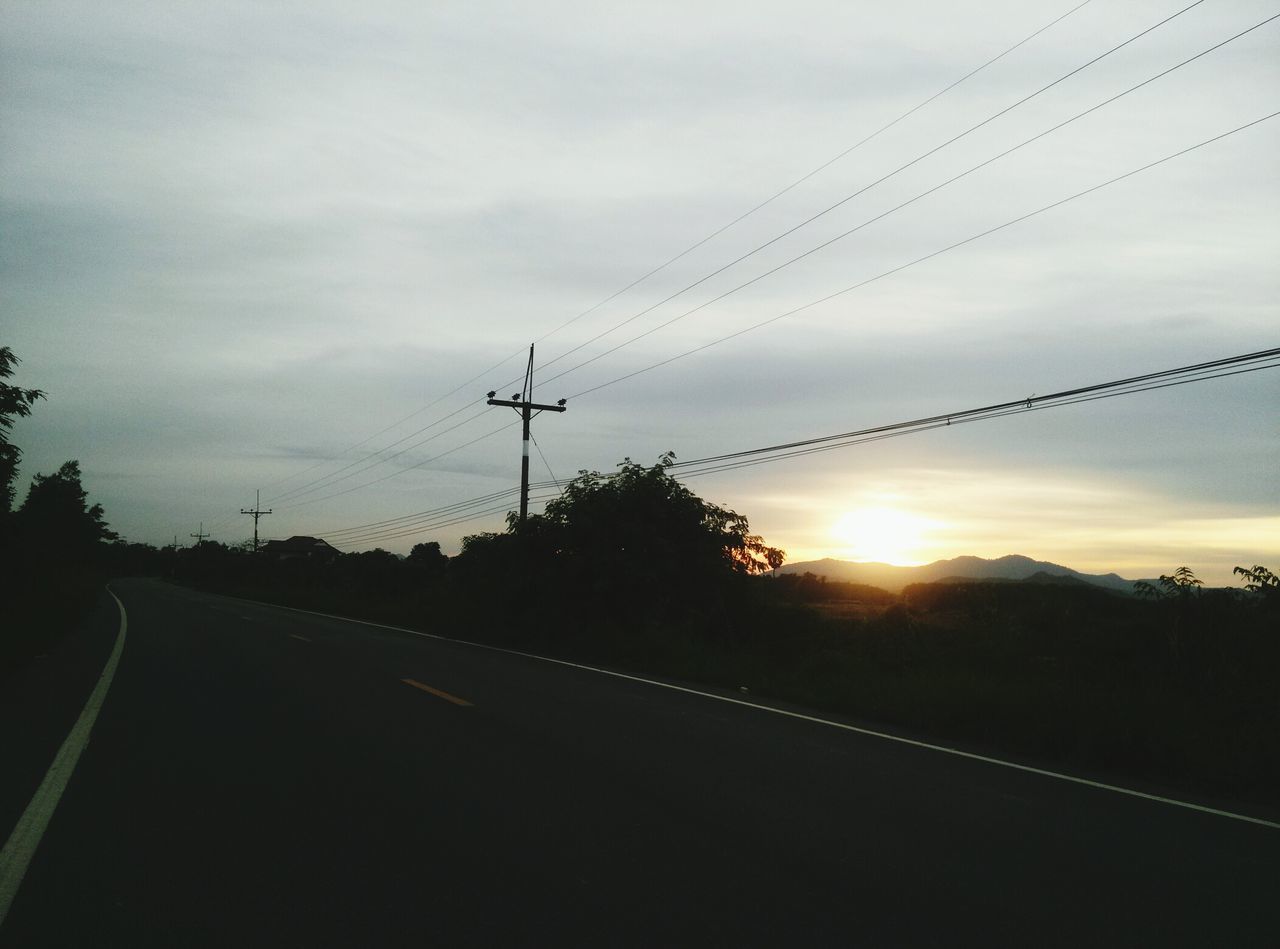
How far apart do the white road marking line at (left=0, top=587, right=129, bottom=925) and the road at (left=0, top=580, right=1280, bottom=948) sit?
0.09 metres

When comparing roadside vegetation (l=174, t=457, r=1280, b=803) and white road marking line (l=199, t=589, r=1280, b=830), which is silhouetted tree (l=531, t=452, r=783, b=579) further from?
white road marking line (l=199, t=589, r=1280, b=830)

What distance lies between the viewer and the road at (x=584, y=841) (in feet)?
14.8

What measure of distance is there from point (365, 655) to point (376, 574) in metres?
44.9

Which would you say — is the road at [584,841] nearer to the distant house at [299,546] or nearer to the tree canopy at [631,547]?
the tree canopy at [631,547]

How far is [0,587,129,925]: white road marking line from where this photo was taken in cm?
507

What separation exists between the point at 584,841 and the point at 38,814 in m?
3.92

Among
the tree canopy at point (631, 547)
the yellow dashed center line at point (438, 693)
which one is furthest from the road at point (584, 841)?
the tree canopy at point (631, 547)

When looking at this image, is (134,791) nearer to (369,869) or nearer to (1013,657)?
(369,869)

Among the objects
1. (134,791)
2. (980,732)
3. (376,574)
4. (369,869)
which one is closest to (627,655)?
(980,732)

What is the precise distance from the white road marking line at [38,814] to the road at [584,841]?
0.09 metres

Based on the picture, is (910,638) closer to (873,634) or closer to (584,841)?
(873,634)

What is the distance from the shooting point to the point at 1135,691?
1147 cm

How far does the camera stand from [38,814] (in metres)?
6.41

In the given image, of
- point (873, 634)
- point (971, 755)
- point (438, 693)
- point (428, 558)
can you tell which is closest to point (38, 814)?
point (438, 693)
